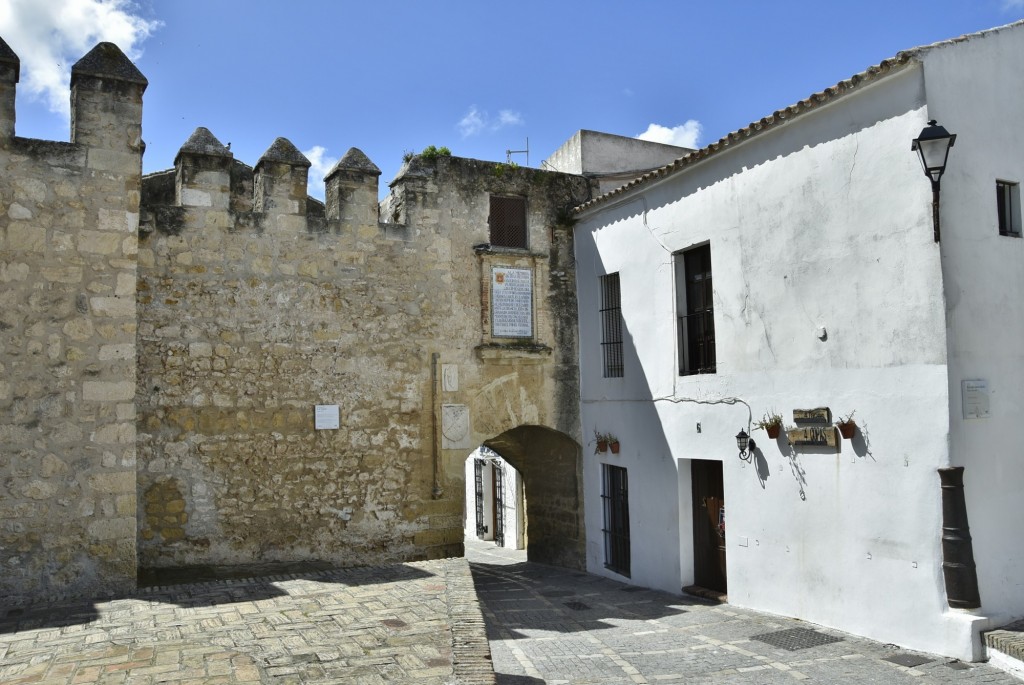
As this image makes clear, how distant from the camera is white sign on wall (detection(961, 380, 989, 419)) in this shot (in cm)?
696

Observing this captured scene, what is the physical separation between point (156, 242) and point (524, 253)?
462 cm

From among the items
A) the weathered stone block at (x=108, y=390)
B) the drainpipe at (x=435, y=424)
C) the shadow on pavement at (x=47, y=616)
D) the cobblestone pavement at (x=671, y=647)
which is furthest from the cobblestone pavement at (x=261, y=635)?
the drainpipe at (x=435, y=424)

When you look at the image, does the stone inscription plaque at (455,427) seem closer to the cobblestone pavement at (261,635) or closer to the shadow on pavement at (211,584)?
the shadow on pavement at (211,584)

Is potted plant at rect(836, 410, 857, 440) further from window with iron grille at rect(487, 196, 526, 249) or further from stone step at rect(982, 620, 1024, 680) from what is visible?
window with iron grille at rect(487, 196, 526, 249)

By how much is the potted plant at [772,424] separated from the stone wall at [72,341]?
6283 mm

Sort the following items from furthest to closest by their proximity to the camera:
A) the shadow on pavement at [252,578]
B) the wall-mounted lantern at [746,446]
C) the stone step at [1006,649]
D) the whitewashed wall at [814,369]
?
the wall-mounted lantern at [746,446], the shadow on pavement at [252,578], the whitewashed wall at [814,369], the stone step at [1006,649]

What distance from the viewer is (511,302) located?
11164mm

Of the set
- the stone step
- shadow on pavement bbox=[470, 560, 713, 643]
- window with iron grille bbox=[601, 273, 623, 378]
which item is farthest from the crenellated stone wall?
the stone step

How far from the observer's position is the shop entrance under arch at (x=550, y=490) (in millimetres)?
11891

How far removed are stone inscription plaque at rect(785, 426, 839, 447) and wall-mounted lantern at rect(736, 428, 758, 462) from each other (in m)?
0.51

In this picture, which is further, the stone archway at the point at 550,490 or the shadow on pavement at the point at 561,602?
the stone archway at the point at 550,490

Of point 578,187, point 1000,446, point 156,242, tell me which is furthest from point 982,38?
point 156,242

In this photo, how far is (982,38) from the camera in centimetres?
758

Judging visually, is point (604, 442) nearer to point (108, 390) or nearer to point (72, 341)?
point (108, 390)
